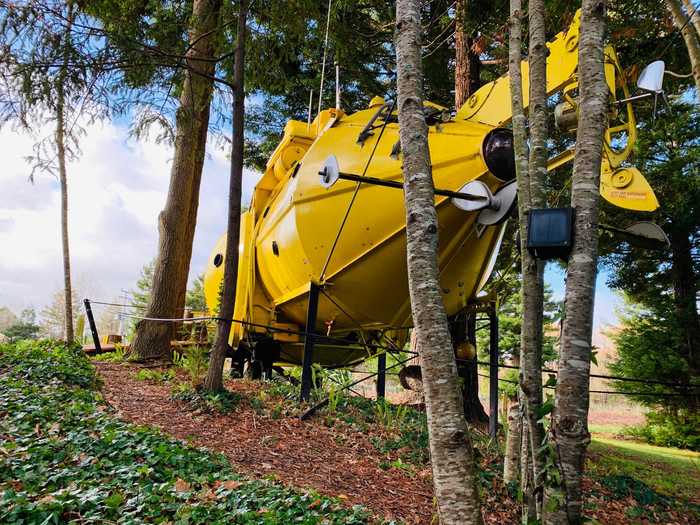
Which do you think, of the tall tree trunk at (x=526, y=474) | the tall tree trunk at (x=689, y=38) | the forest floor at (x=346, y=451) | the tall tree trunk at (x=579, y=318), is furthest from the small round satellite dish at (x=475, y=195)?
the tall tree trunk at (x=689, y=38)

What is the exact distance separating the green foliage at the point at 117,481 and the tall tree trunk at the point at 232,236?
125cm

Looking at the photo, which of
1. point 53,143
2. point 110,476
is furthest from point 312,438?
point 53,143

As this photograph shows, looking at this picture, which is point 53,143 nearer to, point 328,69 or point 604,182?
point 328,69

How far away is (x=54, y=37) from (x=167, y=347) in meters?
5.14

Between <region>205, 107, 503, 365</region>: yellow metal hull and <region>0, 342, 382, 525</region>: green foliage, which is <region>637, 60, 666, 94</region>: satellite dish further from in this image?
<region>0, 342, 382, 525</region>: green foliage

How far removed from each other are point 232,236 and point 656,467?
25.9 ft

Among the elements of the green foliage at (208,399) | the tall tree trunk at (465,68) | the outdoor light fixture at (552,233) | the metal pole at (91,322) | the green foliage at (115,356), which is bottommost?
the green foliage at (208,399)

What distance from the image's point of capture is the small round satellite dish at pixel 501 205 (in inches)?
185

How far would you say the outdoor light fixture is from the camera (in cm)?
260

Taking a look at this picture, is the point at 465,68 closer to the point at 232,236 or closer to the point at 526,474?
the point at 232,236

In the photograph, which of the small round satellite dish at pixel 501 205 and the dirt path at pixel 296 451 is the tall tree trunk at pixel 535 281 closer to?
the dirt path at pixel 296 451

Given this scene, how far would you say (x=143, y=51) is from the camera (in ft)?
20.5

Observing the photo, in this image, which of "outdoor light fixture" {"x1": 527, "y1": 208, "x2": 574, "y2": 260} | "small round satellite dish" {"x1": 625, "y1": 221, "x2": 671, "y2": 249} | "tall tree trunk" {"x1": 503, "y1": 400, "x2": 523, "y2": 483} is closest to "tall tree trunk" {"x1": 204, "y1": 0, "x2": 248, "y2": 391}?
"tall tree trunk" {"x1": 503, "y1": 400, "x2": 523, "y2": 483}

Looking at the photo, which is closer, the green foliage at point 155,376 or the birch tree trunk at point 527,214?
the birch tree trunk at point 527,214
